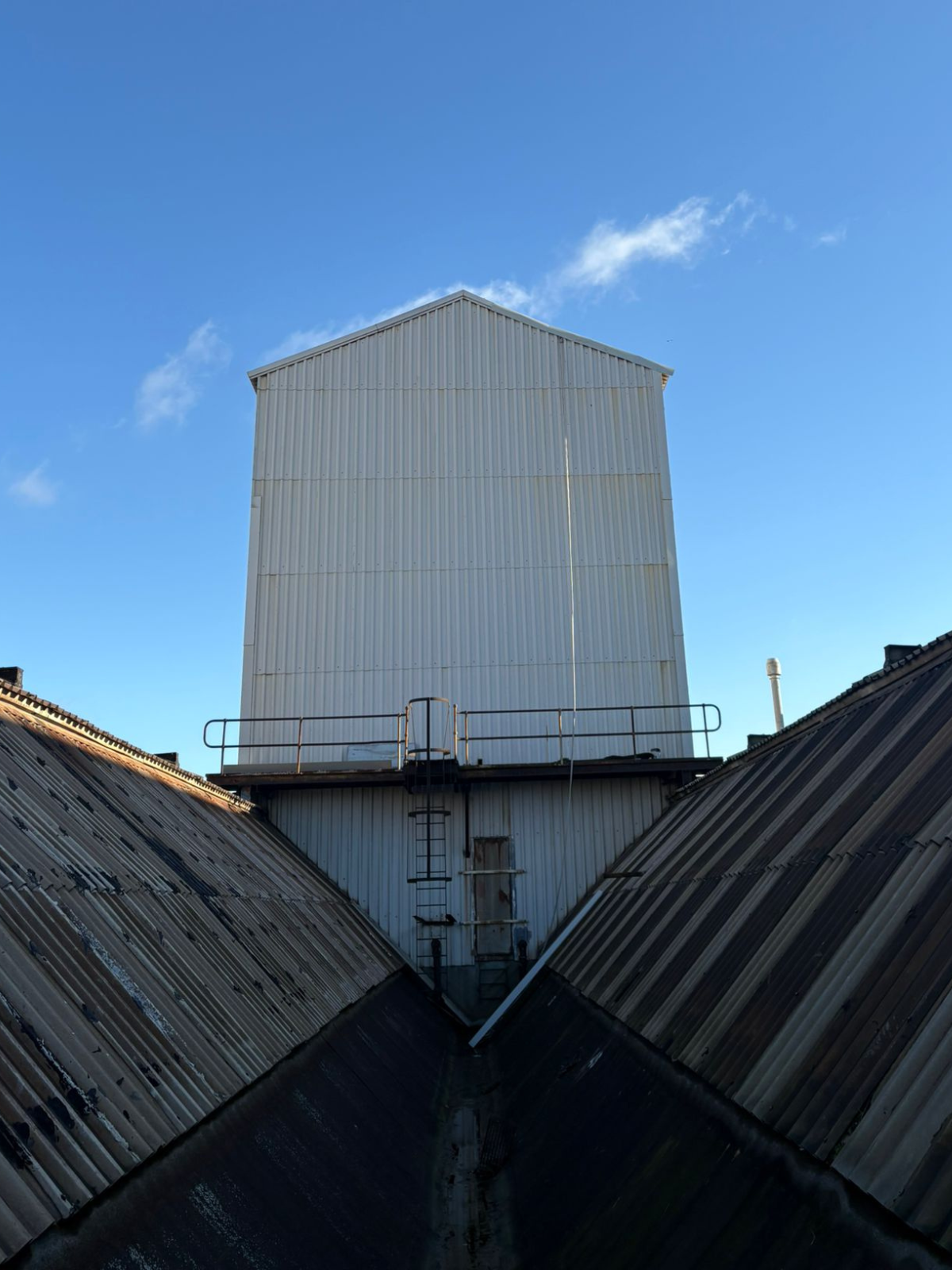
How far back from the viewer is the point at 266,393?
27656 millimetres

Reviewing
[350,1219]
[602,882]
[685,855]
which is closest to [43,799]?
[350,1219]

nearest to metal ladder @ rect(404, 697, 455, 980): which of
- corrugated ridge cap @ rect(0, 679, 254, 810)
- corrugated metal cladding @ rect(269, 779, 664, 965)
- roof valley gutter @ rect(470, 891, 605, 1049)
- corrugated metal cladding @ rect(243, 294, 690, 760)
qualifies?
corrugated metal cladding @ rect(269, 779, 664, 965)

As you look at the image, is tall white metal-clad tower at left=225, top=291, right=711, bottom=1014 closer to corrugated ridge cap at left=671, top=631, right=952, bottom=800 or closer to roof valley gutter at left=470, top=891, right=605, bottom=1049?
roof valley gutter at left=470, top=891, right=605, bottom=1049

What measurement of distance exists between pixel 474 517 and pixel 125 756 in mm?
13074

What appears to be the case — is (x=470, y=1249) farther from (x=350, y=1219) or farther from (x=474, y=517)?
(x=474, y=517)

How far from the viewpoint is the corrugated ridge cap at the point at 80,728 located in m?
12.5

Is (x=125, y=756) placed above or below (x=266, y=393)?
below

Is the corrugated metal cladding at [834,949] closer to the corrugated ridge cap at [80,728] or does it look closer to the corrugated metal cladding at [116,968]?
the corrugated metal cladding at [116,968]

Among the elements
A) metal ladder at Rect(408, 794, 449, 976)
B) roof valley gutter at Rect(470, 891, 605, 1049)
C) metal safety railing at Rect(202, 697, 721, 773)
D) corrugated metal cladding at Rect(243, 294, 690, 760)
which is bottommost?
roof valley gutter at Rect(470, 891, 605, 1049)

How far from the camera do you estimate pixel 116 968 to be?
7.79m

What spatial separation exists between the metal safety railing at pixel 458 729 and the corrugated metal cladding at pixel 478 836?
3.42ft

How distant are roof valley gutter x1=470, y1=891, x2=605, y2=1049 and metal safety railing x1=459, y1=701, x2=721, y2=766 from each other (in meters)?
4.69

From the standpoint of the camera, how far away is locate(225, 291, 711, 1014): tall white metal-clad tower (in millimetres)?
23156

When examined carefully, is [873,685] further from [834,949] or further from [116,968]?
[116,968]
